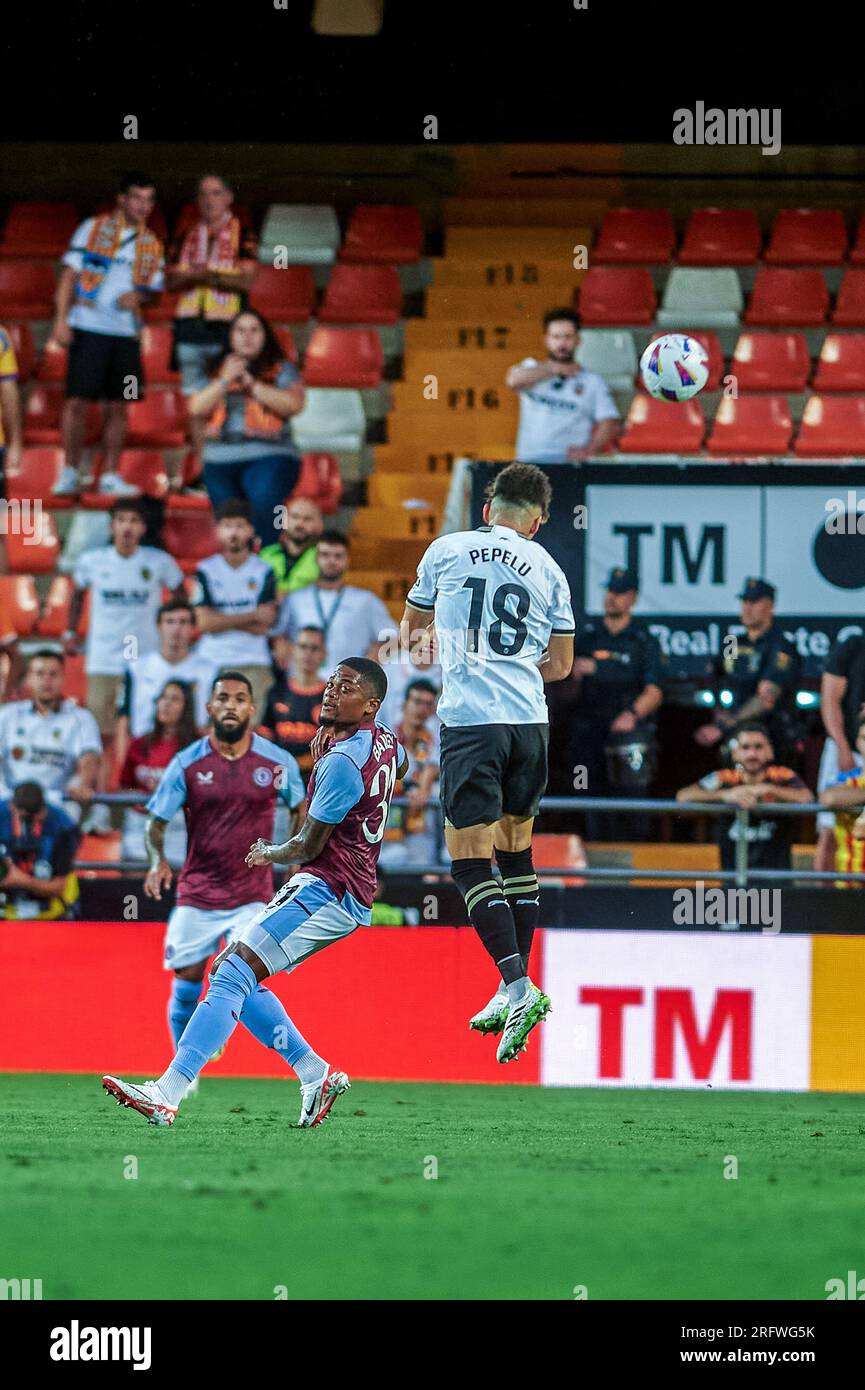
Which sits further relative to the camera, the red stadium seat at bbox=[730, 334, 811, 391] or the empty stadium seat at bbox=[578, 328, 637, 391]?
the red stadium seat at bbox=[730, 334, 811, 391]

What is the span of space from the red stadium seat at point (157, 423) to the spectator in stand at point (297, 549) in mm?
2738

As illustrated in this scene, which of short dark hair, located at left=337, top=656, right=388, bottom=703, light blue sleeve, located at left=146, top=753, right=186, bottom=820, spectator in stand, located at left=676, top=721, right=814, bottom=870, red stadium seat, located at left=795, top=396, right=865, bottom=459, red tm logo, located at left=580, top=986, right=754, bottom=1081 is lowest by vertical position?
red tm logo, located at left=580, top=986, right=754, bottom=1081

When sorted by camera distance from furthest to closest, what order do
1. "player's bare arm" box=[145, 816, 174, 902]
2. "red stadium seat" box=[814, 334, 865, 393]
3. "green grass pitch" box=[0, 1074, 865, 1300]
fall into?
1. "red stadium seat" box=[814, 334, 865, 393]
2. "player's bare arm" box=[145, 816, 174, 902]
3. "green grass pitch" box=[0, 1074, 865, 1300]

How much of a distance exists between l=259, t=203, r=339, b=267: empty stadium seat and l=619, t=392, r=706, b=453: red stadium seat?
10.3 feet

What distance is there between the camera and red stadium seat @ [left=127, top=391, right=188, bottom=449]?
14.3m

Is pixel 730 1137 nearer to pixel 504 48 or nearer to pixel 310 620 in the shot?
pixel 310 620

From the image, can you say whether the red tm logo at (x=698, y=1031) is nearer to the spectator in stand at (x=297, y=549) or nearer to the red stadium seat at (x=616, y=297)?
the spectator in stand at (x=297, y=549)

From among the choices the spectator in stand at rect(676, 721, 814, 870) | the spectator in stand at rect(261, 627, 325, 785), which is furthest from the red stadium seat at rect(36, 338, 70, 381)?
the spectator in stand at rect(676, 721, 814, 870)

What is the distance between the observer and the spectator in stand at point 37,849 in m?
10.7

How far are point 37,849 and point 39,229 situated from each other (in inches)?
278

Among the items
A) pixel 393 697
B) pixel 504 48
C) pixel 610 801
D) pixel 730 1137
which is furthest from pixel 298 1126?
pixel 504 48

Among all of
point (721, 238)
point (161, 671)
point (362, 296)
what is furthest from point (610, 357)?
point (161, 671)

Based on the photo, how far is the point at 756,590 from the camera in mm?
10562

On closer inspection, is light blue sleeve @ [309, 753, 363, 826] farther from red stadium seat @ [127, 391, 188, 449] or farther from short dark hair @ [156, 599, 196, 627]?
red stadium seat @ [127, 391, 188, 449]
